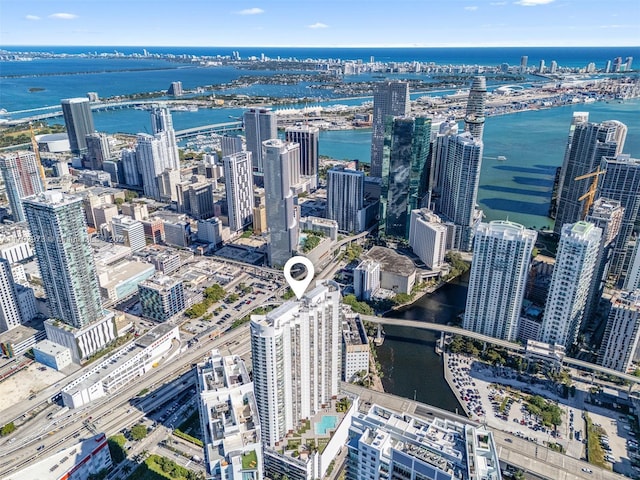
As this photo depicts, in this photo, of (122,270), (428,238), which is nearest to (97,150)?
(122,270)

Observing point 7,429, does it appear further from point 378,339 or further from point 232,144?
point 232,144

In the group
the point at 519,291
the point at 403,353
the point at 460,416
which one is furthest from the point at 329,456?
the point at 519,291

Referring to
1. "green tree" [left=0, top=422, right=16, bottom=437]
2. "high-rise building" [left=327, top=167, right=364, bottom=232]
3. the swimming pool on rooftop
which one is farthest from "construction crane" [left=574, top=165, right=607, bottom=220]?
"green tree" [left=0, top=422, right=16, bottom=437]

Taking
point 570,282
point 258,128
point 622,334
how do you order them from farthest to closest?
point 258,128, point 570,282, point 622,334

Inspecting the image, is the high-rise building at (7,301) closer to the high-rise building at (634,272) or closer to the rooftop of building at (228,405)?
the rooftop of building at (228,405)

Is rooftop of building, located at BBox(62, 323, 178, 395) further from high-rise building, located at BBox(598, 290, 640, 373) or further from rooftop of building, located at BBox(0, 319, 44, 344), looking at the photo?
high-rise building, located at BBox(598, 290, 640, 373)

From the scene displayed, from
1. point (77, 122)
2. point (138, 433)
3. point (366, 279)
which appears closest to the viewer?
point (138, 433)
